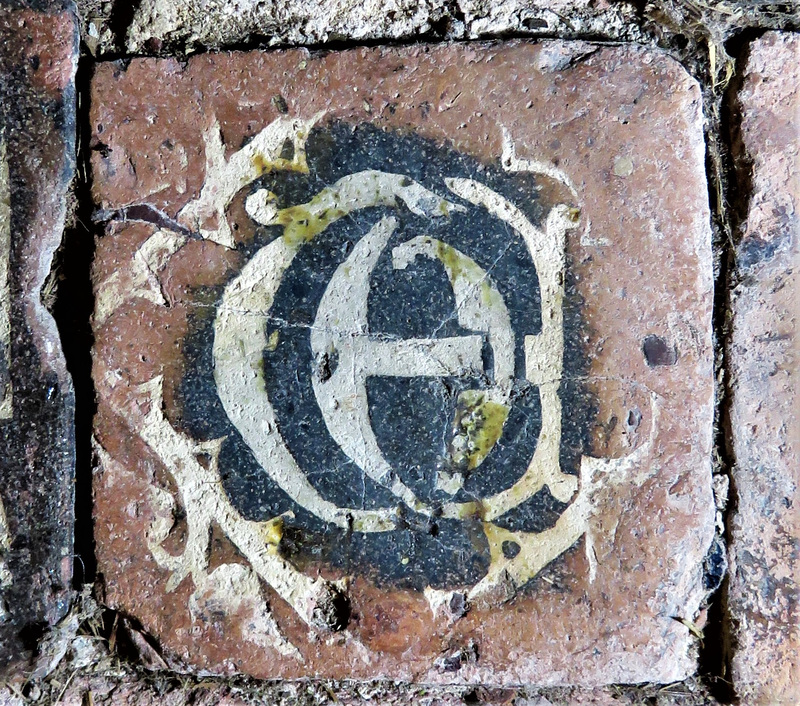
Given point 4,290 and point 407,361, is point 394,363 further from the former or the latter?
point 4,290

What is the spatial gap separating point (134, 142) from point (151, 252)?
18 cm

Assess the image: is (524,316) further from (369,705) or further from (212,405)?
(369,705)

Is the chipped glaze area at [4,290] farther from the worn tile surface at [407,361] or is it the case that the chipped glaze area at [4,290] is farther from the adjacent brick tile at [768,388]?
the adjacent brick tile at [768,388]

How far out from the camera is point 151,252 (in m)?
1.02

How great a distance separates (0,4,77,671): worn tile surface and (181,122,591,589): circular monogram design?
0.73 ft

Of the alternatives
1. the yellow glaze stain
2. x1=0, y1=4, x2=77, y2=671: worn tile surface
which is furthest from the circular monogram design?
x1=0, y1=4, x2=77, y2=671: worn tile surface

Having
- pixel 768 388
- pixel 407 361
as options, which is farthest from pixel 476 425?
pixel 768 388

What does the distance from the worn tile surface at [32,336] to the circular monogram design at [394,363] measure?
0.22 metres

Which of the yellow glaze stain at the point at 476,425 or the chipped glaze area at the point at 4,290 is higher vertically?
the chipped glaze area at the point at 4,290

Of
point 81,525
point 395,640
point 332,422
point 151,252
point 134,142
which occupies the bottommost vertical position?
point 395,640

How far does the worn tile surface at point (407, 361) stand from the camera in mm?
976

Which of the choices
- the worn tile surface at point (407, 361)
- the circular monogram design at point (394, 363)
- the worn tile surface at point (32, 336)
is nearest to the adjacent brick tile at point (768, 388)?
the worn tile surface at point (407, 361)

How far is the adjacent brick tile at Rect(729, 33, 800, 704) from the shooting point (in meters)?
0.97

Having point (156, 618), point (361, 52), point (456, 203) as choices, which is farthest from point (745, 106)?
point (156, 618)
